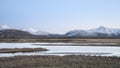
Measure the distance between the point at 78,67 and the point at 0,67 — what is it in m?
8.13

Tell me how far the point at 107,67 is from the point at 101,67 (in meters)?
0.63

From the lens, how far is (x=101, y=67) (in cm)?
2628

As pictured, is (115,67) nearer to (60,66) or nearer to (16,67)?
(60,66)

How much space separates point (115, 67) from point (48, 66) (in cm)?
717

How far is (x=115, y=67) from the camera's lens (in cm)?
2597

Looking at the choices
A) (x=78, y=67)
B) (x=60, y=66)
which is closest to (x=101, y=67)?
(x=78, y=67)

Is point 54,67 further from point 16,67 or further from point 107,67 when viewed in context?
point 107,67

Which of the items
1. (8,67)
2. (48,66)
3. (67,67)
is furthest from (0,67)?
(67,67)

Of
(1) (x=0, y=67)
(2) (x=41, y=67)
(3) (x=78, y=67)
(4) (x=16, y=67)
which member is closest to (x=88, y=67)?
(3) (x=78, y=67)

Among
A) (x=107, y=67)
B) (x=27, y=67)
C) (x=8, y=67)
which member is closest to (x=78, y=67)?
(x=107, y=67)

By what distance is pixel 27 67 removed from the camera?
2573cm

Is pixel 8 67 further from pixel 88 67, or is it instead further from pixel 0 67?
pixel 88 67

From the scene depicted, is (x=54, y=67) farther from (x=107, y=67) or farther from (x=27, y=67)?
(x=107, y=67)

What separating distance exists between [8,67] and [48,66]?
4311 mm
